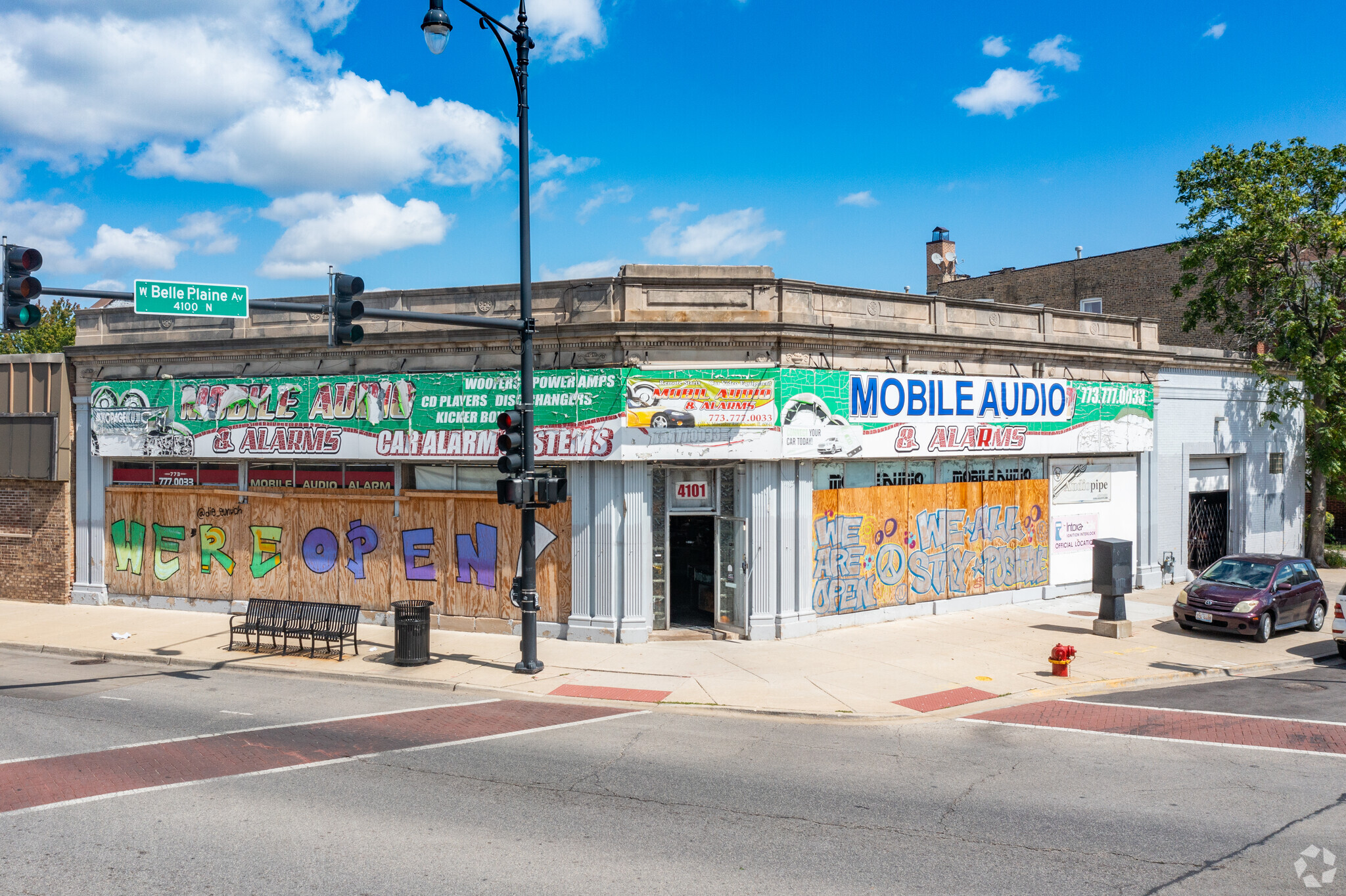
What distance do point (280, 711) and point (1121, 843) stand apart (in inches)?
406

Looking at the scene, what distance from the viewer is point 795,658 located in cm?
1580

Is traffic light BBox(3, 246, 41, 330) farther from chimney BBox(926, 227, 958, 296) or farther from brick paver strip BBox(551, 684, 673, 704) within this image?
chimney BBox(926, 227, 958, 296)

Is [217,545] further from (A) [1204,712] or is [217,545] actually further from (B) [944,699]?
(A) [1204,712]

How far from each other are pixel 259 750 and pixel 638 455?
27.1 feet

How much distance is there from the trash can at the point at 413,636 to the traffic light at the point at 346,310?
4.98 meters

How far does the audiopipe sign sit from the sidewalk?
3.73 metres

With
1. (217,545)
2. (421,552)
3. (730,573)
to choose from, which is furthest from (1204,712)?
(217,545)

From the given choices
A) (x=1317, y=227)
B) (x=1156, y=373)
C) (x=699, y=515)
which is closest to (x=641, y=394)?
(x=699, y=515)

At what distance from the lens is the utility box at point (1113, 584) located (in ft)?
58.2

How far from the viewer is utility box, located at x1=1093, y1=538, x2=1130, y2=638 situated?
58.2 feet

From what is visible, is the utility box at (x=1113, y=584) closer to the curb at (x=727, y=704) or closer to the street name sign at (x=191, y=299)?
the curb at (x=727, y=704)

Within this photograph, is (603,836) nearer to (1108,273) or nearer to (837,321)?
(837,321)

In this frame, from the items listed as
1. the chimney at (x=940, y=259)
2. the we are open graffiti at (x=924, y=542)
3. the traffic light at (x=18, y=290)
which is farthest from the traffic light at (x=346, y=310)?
the chimney at (x=940, y=259)

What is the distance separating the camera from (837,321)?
1825 cm
